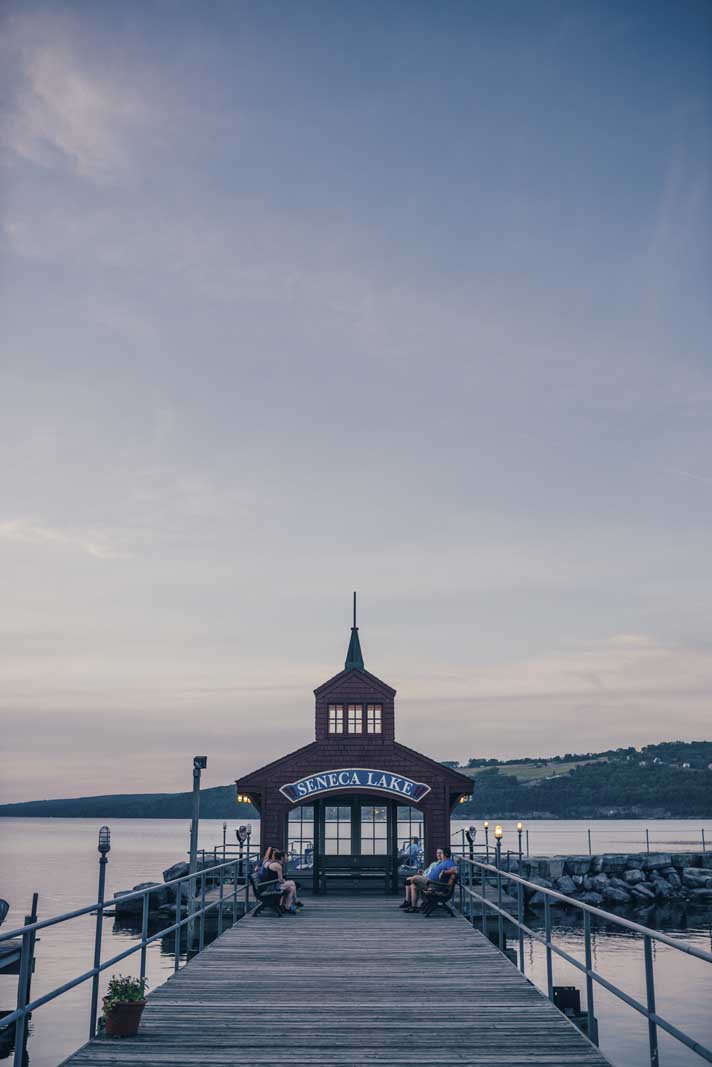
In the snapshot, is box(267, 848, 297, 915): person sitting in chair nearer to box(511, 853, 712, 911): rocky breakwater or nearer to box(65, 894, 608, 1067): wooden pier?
box(65, 894, 608, 1067): wooden pier

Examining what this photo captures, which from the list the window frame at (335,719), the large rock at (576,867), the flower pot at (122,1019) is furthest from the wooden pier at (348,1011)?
the large rock at (576,867)

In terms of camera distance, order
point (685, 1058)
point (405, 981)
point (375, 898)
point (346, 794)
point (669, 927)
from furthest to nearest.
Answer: point (669, 927) → point (346, 794) → point (375, 898) → point (685, 1058) → point (405, 981)

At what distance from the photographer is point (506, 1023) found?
980 centimetres

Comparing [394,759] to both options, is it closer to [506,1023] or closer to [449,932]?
[449,932]

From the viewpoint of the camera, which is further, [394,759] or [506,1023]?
[394,759]

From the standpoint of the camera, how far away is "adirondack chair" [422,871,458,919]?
63.5 feet

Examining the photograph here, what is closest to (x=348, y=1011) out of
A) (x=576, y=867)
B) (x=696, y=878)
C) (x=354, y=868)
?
(x=354, y=868)

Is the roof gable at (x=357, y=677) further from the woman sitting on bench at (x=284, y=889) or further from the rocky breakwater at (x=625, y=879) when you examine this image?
the rocky breakwater at (x=625, y=879)

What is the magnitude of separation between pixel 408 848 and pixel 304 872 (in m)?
4.30

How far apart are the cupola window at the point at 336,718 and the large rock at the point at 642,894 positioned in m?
27.6

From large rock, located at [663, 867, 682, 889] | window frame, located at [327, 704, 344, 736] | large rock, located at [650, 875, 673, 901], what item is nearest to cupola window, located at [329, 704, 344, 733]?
window frame, located at [327, 704, 344, 736]

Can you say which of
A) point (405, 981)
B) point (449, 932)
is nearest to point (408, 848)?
point (449, 932)

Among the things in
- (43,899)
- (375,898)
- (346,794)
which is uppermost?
(346,794)

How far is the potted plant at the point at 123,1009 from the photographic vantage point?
8969 millimetres
